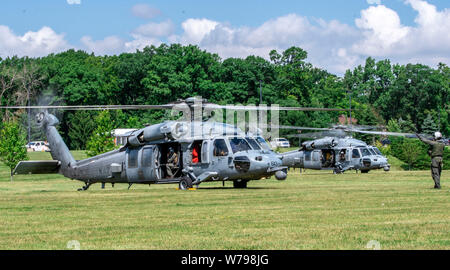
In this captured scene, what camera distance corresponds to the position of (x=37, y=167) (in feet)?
109

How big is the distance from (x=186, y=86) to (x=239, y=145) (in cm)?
7510

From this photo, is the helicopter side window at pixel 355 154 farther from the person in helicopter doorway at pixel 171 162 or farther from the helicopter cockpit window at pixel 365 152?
the person in helicopter doorway at pixel 171 162

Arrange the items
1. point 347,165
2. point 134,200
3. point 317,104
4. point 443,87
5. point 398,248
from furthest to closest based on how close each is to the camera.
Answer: point 443,87
point 317,104
point 347,165
point 134,200
point 398,248

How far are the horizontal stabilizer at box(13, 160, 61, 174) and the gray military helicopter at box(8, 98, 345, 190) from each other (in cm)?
4

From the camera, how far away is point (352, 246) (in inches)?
457

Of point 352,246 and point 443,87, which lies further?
point 443,87

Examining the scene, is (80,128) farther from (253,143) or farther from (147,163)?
(253,143)

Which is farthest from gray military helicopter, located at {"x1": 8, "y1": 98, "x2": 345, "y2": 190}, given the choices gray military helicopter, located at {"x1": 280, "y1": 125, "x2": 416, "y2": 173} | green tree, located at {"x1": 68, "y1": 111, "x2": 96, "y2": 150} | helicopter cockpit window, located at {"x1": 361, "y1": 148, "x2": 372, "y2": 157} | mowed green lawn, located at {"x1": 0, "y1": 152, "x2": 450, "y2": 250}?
green tree, located at {"x1": 68, "y1": 111, "x2": 96, "y2": 150}

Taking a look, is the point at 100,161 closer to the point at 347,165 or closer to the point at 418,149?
the point at 347,165

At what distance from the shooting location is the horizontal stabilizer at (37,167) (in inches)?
1271

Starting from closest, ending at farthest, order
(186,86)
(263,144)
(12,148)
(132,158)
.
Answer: (263,144) → (132,158) → (12,148) → (186,86)

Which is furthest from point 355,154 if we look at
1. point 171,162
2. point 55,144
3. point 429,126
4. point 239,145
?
point 429,126
